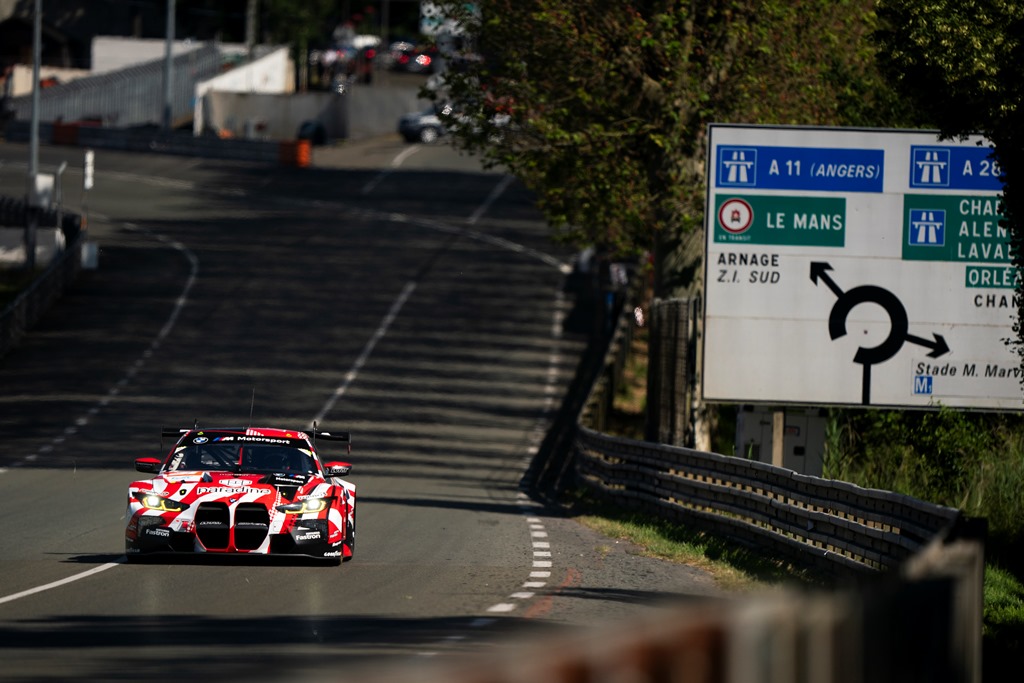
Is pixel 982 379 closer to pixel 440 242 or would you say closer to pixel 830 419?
pixel 830 419

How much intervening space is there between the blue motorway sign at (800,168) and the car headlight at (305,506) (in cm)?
943

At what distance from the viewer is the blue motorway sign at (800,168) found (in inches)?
902

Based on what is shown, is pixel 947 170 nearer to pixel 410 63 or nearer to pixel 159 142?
pixel 159 142

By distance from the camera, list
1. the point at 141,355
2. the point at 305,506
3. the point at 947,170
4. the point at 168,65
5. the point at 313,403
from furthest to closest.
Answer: the point at 168,65
the point at 141,355
the point at 313,403
the point at 947,170
the point at 305,506

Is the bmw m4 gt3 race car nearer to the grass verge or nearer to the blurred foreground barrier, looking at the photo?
the grass verge

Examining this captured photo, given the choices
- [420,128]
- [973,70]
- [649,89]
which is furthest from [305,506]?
[420,128]

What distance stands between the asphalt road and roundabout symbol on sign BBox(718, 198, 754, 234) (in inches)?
181

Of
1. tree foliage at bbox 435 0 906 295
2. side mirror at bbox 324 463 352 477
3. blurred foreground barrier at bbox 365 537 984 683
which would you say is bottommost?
side mirror at bbox 324 463 352 477

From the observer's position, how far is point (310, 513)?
15.7 meters

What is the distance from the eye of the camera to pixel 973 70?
1460cm

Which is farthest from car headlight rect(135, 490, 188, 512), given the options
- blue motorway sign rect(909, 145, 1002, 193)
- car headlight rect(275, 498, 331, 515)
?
blue motorway sign rect(909, 145, 1002, 193)

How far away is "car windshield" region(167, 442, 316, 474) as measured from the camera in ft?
54.0

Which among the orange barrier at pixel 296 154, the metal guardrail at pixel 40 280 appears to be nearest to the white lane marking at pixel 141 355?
the metal guardrail at pixel 40 280

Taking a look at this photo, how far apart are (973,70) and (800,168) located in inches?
336
